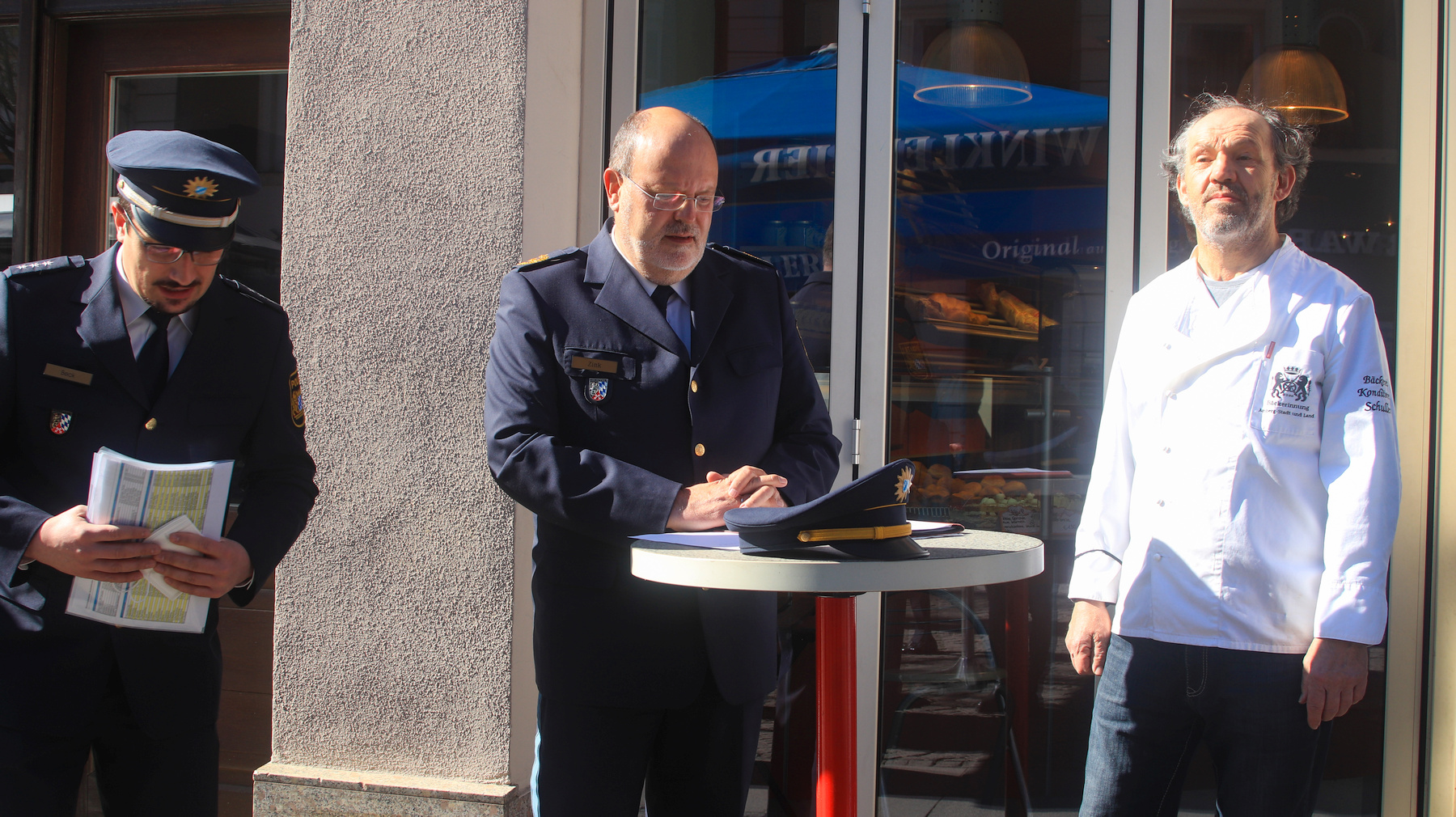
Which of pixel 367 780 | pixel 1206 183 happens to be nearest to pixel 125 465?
pixel 367 780

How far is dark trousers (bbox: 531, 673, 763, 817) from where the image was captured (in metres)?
1.84

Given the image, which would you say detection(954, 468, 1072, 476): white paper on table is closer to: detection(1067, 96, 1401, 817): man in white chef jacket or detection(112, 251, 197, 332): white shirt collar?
detection(1067, 96, 1401, 817): man in white chef jacket

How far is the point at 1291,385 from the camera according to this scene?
201cm

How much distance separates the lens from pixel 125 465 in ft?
5.30

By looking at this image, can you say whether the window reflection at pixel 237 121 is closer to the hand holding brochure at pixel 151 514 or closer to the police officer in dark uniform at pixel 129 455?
the police officer in dark uniform at pixel 129 455

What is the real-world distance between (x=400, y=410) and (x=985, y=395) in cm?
174

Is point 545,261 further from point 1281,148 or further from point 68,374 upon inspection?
point 1281,148

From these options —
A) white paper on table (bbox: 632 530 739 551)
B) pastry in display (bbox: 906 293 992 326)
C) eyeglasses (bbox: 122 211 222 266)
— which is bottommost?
white paper on table (bbox: 632 530 739 551)

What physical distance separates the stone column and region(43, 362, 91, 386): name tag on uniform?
106 cm

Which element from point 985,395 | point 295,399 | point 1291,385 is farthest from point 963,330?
point 295,399

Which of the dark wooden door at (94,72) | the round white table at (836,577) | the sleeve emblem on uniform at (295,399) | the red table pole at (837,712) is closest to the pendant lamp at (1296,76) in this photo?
the round white table at (836,577)

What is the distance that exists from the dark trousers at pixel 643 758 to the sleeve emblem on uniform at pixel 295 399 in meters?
0.79

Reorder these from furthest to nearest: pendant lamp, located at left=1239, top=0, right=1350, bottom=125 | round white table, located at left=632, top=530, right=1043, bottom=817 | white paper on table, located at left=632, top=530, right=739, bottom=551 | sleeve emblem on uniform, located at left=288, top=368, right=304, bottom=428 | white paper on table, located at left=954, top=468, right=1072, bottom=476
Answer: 1. white paper on table, located at left=954, top=468, right=1072, bottom=476
2. pendant lamp, located at left=1239, top=0, right=1350, bottom=125
3. sleeve emblem on uniform, located at left=288, top=368, right=304, bottom=428
4. white paper on table, located at left=632, top=530, right=739, bottom=551
5. round white table, located at left=632, top=530, right=1043, bottom=817

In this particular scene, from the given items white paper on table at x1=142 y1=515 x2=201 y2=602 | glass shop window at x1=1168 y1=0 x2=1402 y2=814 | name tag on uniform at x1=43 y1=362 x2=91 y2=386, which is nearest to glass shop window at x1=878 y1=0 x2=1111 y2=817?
glass shop window at x1=1168 y1=0 x2=1402 y2=814
